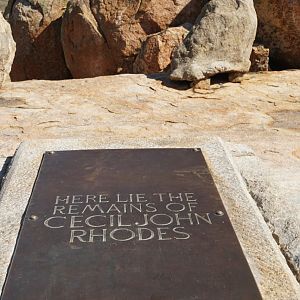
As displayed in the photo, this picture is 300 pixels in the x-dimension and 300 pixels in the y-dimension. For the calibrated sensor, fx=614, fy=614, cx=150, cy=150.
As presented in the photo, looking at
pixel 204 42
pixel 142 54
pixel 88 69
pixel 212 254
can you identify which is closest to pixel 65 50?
pixel 88 69

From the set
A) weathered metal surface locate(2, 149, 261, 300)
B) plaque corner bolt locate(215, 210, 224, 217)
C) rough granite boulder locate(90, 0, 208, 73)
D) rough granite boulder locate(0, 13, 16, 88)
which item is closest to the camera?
weathered metal surface locate(2, 149, 261, 300)

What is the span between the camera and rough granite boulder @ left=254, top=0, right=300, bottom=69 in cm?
673

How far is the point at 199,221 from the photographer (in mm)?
2260

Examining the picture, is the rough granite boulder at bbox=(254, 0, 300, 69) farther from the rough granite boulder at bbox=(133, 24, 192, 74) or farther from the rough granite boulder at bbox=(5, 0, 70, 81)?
the rough granite boulder at bbox=(5, 0, 70, 81)

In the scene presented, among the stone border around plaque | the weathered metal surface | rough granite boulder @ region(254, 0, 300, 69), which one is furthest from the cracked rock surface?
rough granite boulder @ region(254, 0, 300, 69)

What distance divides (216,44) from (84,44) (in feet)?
9.21

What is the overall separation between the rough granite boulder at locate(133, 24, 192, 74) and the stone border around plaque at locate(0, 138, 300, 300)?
3673 millimetres

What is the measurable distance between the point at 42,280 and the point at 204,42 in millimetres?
3959

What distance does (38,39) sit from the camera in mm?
8492

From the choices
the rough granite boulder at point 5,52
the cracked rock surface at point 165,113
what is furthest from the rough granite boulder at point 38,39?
the cracked rock surface at point 165,113

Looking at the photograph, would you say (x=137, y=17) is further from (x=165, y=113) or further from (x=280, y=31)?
(x=165, y=113)

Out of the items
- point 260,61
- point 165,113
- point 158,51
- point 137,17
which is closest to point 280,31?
point 260,61

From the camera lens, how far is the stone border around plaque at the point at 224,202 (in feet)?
6.40

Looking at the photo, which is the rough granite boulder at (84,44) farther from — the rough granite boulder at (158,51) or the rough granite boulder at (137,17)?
the rough granite boulder at (158,51)
